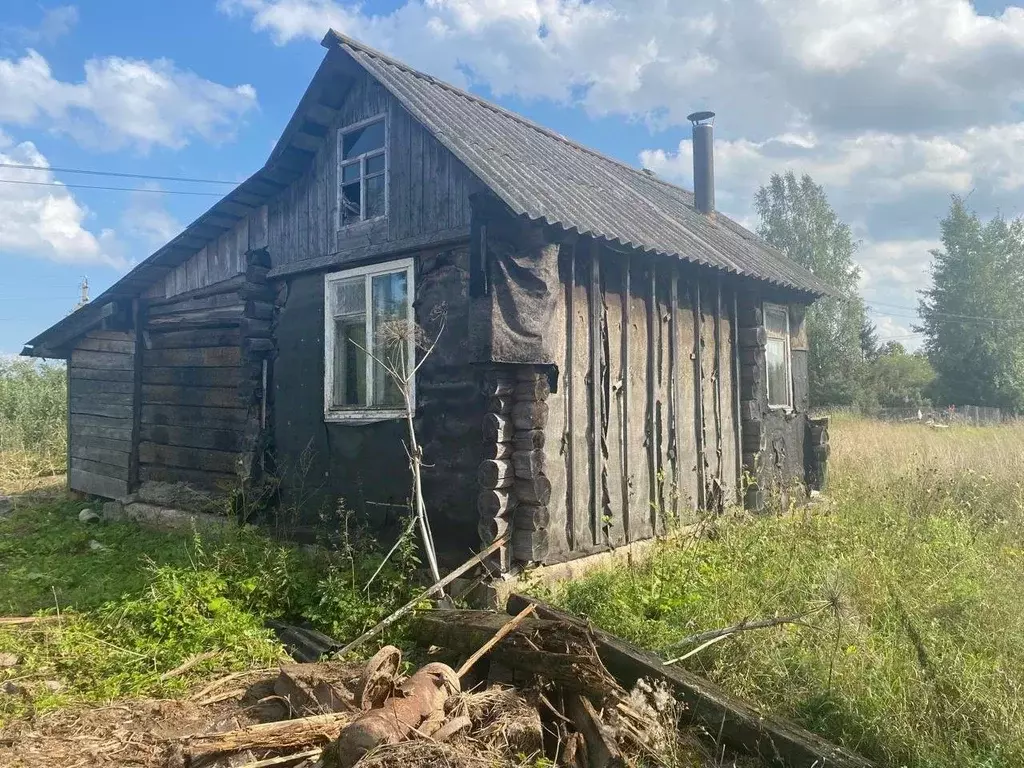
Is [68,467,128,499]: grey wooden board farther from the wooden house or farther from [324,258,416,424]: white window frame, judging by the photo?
[324,258,416,424]: white window frame

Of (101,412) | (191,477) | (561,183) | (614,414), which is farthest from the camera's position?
(101,412)

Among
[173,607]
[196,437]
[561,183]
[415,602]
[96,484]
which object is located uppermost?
[561,183]

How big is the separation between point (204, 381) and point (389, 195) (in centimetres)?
435

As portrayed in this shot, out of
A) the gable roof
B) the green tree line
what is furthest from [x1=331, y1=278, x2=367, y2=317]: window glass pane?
the green tree line

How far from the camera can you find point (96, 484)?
37.7 feet

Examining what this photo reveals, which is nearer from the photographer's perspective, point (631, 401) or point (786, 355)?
point (631, 401)

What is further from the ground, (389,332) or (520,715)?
(389,332)

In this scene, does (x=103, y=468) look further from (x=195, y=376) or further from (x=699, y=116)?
(x=699, y=116)

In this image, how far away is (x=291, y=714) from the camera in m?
4.13

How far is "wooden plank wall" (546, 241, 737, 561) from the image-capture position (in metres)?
6.71

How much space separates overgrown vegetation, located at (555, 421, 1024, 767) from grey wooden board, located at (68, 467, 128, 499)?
821 centimetres

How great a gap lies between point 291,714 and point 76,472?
10.1 meters

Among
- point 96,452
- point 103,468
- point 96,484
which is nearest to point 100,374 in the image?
point 96,452

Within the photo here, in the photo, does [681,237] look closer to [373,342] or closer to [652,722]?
[373,342]
